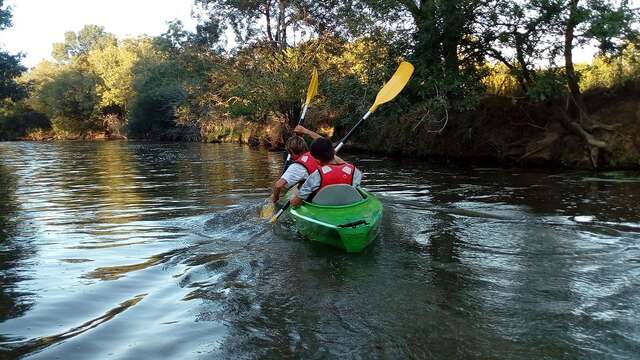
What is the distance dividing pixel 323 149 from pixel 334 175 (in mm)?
329

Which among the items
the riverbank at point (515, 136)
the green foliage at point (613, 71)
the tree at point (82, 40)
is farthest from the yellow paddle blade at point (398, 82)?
the tree at point (82, 40)

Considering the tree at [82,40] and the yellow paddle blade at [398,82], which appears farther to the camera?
the tree at [82,40]

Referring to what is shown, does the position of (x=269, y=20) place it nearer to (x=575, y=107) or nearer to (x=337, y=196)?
(x=575, y=107)

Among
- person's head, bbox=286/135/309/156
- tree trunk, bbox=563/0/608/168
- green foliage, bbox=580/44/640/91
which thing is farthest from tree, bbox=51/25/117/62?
person's head, bbox=286/135/309/156

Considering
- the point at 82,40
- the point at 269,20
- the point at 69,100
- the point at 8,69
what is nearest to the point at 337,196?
the point at 269,20

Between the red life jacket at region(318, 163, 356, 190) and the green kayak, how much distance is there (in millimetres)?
220

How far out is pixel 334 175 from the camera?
6.13 m

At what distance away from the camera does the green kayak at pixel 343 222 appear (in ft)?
17.7

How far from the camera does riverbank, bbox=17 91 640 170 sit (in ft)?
40.5

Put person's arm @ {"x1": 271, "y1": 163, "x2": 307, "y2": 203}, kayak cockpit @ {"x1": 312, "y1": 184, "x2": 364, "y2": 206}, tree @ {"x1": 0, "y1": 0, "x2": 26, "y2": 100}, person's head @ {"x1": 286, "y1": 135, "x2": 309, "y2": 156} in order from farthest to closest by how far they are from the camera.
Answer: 1. tree @ {"x1": 0, "y1": 0, "x2": 26, "y2": 100}
2. person's head @ {"x1": 286, "y1": 135, "x2": 309, "y2": 156}
3. person's arm @ {"x1": 271, "y1": 163, "x2": 307, "y2": 203}
4. kayak cockpit @ {"x1": 312, "y1": 184, "x2": 364, "y2": 206}

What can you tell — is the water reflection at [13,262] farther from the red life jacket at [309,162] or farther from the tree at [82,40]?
the tree at [82,40]

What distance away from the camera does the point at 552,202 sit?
8.59 meters

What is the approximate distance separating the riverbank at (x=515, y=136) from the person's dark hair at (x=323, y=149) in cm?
890

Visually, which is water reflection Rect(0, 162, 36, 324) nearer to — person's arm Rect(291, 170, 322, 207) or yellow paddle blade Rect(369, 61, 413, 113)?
person's arm Rect(291, 170, 322, 207)
